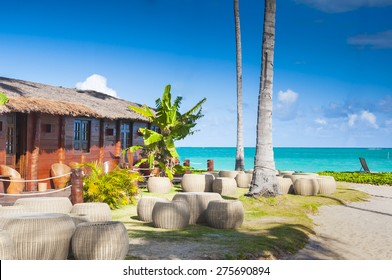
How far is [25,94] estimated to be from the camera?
1691cm

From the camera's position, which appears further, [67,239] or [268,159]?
[268,159]

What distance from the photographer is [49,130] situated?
17641 millimetres

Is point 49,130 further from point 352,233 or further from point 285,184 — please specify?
point 352,233

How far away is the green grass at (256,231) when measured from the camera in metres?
8.73

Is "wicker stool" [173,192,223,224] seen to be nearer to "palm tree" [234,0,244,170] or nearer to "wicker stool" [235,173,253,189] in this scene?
"wicker stool" [235,173,253,189]

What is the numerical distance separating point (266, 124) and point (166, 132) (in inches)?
258

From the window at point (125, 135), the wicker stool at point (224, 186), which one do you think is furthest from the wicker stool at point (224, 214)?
the window at point (125, 135)

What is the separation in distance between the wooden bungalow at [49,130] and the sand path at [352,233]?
→ 10.0 m

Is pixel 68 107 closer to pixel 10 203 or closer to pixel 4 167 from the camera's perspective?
pixel 4 167

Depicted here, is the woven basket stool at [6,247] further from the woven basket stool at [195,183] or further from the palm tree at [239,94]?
the palm tree at [239,94]

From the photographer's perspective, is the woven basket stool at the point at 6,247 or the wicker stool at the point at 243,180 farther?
the wicker stool at the point at 243,180
